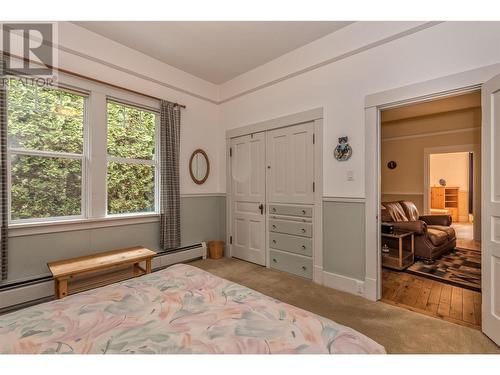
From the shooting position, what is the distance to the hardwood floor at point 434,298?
2314 mm

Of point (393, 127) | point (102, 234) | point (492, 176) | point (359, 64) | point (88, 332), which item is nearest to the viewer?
point (88, 332)

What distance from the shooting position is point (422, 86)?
7.70 feet

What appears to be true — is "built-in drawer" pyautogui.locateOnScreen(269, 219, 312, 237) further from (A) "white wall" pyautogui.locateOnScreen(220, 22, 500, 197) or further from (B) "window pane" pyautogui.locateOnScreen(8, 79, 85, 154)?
(B) "window pane" pyautogui.locateOnScreen(8, 79, 85, 154)

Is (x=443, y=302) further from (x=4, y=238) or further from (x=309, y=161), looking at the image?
(x=4, y=238)

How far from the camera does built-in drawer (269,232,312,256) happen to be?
128 inches

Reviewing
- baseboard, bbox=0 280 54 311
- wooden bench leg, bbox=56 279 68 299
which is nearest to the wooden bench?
wooden bench leg, bbox=56 279 68 299

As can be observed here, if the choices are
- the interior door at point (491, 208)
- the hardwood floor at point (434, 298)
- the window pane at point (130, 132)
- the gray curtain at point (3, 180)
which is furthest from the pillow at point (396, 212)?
the gray curtain at point (3, 180)

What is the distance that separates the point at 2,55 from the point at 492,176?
4394 mm

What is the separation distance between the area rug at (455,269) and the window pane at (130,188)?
3858 millimetres

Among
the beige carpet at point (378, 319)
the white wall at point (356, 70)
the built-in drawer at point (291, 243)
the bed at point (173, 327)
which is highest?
the white wall at point (356, 70)

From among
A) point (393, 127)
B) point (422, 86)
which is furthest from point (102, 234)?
point (393, 127)

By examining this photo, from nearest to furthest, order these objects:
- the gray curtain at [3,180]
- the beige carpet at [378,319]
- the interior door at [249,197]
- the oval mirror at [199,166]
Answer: the beige carpet at [378,319], the gray curtain at [3,180], the interior door at [249,197], the oval mirror at [199,166]

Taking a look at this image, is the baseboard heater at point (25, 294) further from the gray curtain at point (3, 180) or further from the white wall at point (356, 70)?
the white wall at point (356, 70)

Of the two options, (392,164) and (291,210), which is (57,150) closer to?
(291,210)
